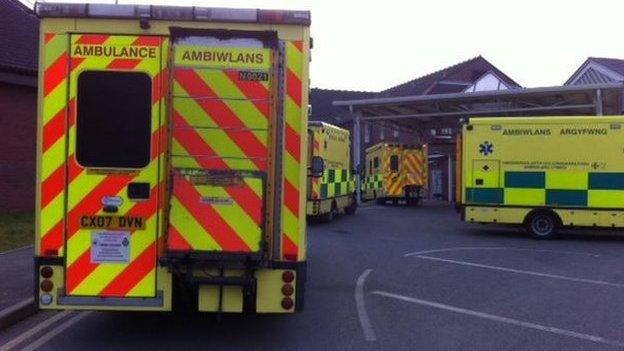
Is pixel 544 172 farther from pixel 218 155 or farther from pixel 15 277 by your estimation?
pixel 218 155

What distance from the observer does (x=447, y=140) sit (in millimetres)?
38312

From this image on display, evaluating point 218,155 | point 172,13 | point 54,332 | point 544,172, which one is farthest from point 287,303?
point 544,172

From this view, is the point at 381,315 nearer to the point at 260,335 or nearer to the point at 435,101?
the point at 260,335

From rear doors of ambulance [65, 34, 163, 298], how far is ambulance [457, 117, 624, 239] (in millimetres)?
11777

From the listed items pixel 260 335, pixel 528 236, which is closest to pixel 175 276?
pixel 260 335

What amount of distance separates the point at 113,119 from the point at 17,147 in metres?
13.2

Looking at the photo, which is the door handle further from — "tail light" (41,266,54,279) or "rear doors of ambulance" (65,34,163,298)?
"tail light" (41,266,54,279)

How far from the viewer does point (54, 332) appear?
718cm

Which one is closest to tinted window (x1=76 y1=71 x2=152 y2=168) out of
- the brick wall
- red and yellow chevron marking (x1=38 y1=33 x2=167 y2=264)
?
red and yellow chevron marking (x1=38 y1=33 x2=167 y2=264)

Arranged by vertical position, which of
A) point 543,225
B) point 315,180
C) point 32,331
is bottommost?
point 32,331

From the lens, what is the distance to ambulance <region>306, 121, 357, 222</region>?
18.9 metres

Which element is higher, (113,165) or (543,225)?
(113,165)

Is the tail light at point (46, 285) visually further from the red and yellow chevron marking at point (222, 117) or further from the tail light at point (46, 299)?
the red and yellow chevron marking at point (222, 117)

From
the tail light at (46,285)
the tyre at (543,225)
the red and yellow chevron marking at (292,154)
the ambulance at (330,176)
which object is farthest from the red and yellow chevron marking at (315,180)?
the tail light at (46,285)
